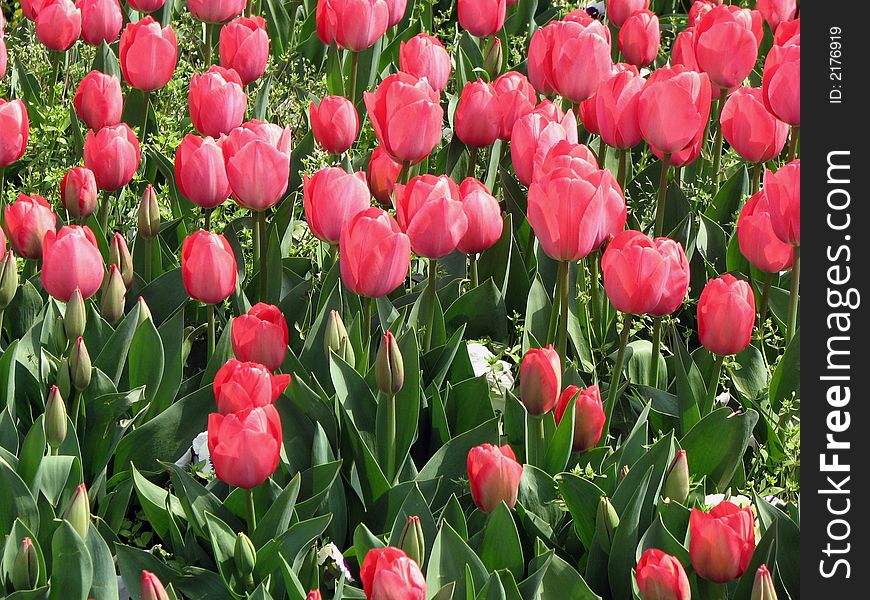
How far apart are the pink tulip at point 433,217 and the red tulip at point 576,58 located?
2.38 ft

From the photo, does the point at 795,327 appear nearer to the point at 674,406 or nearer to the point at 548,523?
the point at 674,406

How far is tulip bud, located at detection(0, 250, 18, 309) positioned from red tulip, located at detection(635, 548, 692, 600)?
1.30 m

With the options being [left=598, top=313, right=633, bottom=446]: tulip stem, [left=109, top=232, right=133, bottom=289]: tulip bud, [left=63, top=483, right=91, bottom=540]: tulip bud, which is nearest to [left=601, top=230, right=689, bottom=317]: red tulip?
[left=598, top=313, right=633, bottom=446]: tulip stem

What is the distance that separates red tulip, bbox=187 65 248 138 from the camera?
260cm

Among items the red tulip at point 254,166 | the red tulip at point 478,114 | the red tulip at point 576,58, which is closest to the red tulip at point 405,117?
the red tulip at point 478,114

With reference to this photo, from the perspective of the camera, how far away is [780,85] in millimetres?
2432

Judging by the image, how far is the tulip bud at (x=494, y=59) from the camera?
142 inches

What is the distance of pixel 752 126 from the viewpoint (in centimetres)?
255

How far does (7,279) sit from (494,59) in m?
1.86

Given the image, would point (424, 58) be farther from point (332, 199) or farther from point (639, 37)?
point (332, 199)

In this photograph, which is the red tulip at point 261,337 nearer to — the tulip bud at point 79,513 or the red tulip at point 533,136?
the tulip bud at point 79,513

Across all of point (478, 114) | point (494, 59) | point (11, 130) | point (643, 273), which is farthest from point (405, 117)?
point (494, 59)
